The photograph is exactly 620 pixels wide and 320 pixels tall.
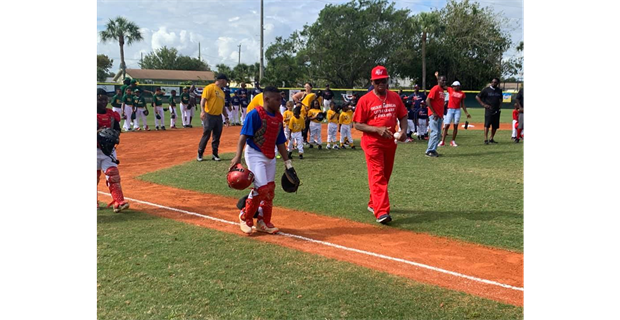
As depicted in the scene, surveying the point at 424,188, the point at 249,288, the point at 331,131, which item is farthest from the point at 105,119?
the point at 331,131

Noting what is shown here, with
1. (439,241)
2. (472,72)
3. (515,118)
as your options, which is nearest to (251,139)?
(439,241)

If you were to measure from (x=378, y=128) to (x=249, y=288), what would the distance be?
10.9ft

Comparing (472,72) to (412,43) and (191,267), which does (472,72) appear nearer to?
(412,43)

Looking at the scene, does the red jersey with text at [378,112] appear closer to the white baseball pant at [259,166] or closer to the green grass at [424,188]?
the green grass at [424,188]

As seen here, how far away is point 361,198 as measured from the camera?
8562 millimetres

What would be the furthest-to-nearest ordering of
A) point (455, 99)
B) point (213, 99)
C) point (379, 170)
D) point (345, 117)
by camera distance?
point (345, 117), point (455, 99), point (213, 99), point (379, 170)

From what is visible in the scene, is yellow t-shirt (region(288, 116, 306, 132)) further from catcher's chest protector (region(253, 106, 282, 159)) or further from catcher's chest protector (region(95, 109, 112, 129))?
catcher's chest protector (region(253, 106, 282, 159))

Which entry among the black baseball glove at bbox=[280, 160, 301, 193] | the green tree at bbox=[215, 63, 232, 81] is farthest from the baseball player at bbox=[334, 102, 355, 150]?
the green tree at bbox=[215, 63, 232, 81]

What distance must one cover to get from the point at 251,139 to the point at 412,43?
5381cm

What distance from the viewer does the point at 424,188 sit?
→ 30.6 ft

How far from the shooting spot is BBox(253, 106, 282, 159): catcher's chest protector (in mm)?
6246

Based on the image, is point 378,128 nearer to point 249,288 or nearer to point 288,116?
point 249,288
